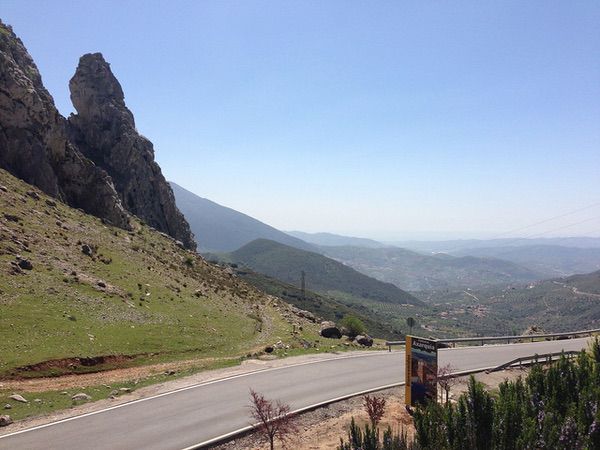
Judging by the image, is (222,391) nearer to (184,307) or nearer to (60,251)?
(184,307)

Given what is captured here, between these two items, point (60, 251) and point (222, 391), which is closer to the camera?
point (222, 391)

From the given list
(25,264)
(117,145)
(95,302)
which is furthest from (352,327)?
(117,145)

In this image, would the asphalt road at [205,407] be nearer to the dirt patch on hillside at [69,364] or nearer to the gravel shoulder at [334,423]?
the gravel shoulder at [334,423]

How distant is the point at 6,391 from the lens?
20266 mm

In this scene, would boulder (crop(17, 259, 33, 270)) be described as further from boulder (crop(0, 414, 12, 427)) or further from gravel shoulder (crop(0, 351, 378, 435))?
boulder (crop(0, 414, 12, 427))

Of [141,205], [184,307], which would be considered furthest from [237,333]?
[141,205]

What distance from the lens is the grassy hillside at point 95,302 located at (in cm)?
2659

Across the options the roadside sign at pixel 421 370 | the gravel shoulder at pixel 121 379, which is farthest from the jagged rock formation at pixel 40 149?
the roadside sign at pixel 421 370

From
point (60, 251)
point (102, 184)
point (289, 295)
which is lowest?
point (289, 295)

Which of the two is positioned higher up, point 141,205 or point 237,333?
point 141,205

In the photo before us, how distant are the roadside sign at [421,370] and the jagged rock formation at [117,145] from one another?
7335cm

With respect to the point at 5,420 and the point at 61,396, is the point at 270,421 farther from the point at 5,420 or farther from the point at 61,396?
the point at 61,396

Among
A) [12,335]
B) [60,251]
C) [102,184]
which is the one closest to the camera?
[12,335]

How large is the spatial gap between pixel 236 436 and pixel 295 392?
6.05 meters
